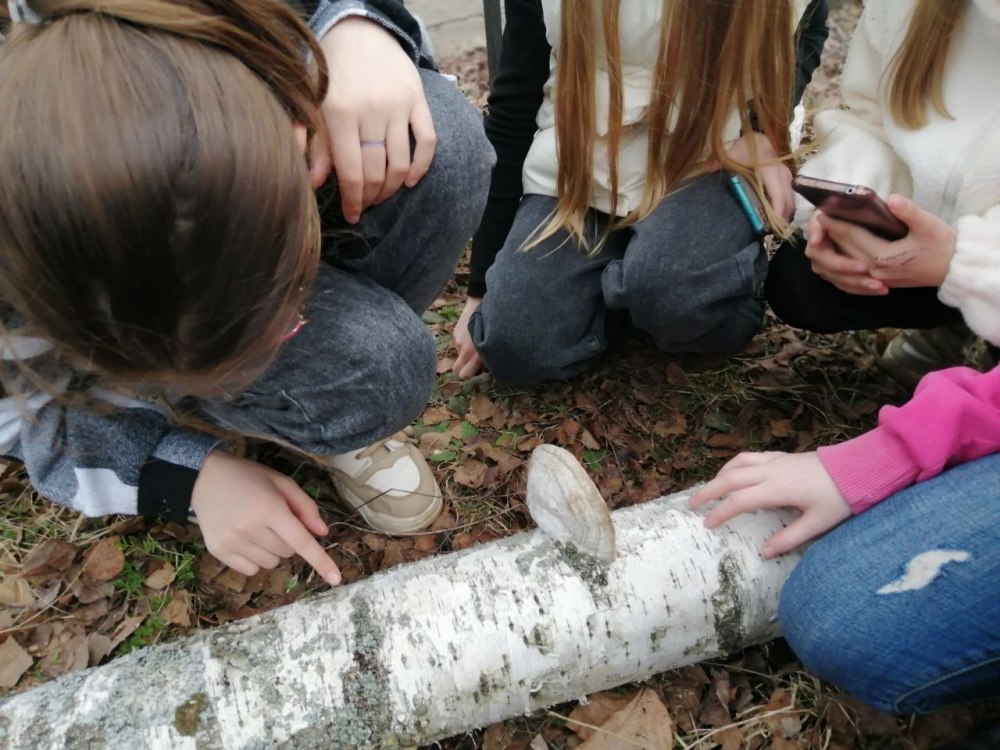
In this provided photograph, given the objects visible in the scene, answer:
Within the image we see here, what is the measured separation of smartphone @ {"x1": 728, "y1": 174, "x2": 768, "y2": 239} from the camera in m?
1.99

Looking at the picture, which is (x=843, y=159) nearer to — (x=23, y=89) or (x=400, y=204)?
(x=400, y=204)

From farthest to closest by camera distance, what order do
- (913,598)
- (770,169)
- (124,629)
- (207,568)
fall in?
1. (770,169)
2. (207,568)
3. (124,629)
4. (913,598)

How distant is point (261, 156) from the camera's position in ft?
3.10

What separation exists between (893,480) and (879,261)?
1.85ft

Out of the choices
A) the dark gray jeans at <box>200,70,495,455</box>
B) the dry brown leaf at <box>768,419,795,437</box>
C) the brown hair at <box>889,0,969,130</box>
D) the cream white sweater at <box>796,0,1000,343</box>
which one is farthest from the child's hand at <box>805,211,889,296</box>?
the dark gray jeans at <box>200,70,495,455</box>

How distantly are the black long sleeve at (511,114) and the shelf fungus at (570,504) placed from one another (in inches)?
45.1

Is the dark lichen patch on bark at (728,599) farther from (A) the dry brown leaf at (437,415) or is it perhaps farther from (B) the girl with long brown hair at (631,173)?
(A) the dry brown leaf at (437,415)

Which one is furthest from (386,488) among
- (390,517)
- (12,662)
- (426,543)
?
(12,662)

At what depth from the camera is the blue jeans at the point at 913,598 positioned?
3.87 feet

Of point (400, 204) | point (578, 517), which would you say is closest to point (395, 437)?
point (400, 204)

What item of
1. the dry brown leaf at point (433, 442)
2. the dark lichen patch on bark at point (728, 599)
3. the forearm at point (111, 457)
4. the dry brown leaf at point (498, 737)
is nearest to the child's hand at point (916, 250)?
the dark lichen patch on bark at point (728, 599)

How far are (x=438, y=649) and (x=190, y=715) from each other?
451 millimetres

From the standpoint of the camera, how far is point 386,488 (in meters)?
1.85

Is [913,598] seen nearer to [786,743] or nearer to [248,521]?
[786,743]
